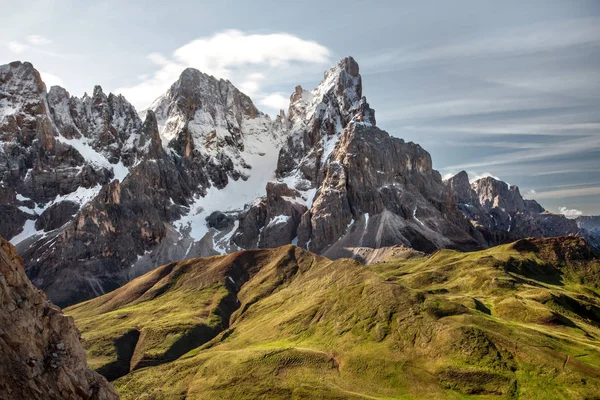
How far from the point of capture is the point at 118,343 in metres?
182

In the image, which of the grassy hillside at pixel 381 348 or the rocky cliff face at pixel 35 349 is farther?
the grassy hillside at pixel 381 348

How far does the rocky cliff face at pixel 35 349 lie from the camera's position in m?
48.2

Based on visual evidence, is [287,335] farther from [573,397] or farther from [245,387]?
[573,397]

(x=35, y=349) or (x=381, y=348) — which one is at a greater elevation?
(x=35, y=349)

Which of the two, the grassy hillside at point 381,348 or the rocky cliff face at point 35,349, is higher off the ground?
the rocky cliff face at point 35,349

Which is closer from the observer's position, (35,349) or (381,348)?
(35,349)

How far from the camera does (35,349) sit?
52750 mm

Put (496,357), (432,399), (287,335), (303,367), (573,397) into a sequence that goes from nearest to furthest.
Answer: (573,397)
(432,399)
(496,357)
(303,367)
(287,335)

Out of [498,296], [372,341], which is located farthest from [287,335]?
[498,296]

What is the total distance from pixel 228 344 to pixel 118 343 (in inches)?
1745

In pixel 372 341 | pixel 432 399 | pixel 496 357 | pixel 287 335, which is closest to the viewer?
pixel 432 399

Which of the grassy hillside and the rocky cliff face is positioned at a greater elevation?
the rocky cliff face

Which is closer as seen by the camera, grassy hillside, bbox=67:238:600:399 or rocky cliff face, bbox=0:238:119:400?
rocky cliff face, bbox=0:238:119:400

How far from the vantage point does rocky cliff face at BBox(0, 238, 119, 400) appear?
4819 centimetres
